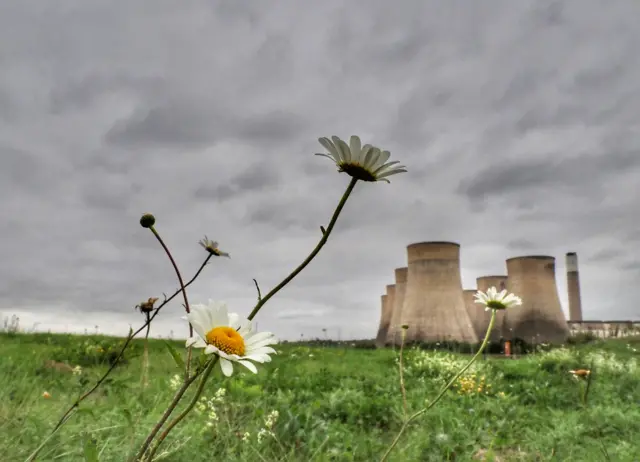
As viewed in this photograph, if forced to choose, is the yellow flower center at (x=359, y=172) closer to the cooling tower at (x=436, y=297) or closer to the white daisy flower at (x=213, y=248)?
the white daisy flower at (x=213, y=248)

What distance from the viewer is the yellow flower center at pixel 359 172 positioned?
4.00 feet

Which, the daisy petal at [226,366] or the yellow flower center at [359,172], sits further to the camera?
the yellow flower center at [359,172]

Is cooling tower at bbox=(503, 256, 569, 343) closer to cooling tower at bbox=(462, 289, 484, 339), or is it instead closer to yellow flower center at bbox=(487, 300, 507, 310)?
cooling tower at bbox=(462, 289, 484, 339)

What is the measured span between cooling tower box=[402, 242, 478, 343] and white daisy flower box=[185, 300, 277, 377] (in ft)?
57.1

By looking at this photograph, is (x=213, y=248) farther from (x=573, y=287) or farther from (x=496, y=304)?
(x=573, y=287)

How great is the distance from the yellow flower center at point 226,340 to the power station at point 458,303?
14960 mm

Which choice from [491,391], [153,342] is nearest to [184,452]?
[491,391]

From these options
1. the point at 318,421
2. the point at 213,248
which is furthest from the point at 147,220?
the point at 318,421

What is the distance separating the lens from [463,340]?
18.5m

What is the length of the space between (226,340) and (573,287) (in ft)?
97.0

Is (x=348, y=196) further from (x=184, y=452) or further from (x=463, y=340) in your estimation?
(x=463, y=340)

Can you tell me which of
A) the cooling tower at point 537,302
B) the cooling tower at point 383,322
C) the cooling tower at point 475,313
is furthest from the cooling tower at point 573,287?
the cooling tower at point 383,322

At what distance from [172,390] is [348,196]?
377 cm

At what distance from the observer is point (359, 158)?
1.22 m
